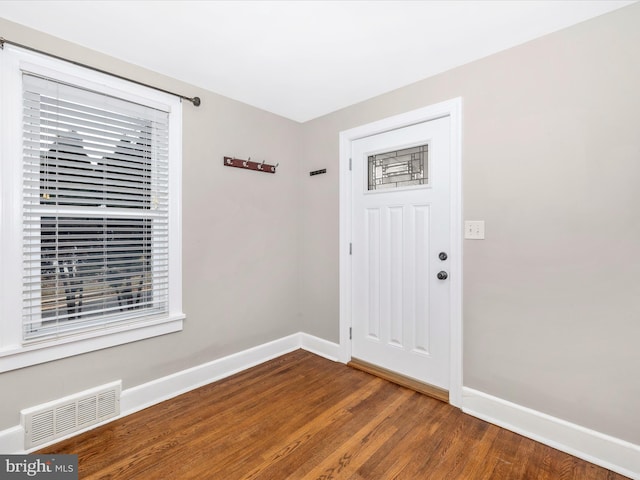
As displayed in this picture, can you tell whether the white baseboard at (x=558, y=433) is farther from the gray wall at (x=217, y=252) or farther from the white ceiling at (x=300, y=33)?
the white ceiling at (x=300, y=33)

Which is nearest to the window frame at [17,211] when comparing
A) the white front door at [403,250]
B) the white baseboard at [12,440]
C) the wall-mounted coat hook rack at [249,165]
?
the white baseboard at [12,440]

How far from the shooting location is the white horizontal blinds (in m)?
1.85

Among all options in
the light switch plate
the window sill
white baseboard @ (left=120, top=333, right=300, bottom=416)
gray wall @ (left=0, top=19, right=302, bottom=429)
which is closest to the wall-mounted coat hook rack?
gray wall @ (left=0, top=19, right=302, bottom=429)

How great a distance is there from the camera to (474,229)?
2186 millimetres

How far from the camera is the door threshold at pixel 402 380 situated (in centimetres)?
237

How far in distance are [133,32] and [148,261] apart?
4.98 ft

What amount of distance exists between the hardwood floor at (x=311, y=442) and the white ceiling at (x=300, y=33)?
8.22 ft

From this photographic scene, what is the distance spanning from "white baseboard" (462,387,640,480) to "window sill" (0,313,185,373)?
230 centimetres

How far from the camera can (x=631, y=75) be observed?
165 centimetres

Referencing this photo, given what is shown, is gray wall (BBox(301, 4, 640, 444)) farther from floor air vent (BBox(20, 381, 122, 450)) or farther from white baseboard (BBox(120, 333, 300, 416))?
floor air vent (BBox(20, 381, 122, 450))

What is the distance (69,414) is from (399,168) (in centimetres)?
292

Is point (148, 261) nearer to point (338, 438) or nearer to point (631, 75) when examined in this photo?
point (338, 438)

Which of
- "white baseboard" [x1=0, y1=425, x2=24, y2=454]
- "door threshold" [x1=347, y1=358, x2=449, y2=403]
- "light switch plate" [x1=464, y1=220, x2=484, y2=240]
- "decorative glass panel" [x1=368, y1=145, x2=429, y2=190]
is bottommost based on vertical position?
"door threshold" [x1=347, y1=358, x2=449, y2=403]

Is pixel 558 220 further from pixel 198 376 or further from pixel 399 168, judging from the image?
pixel 198 376
